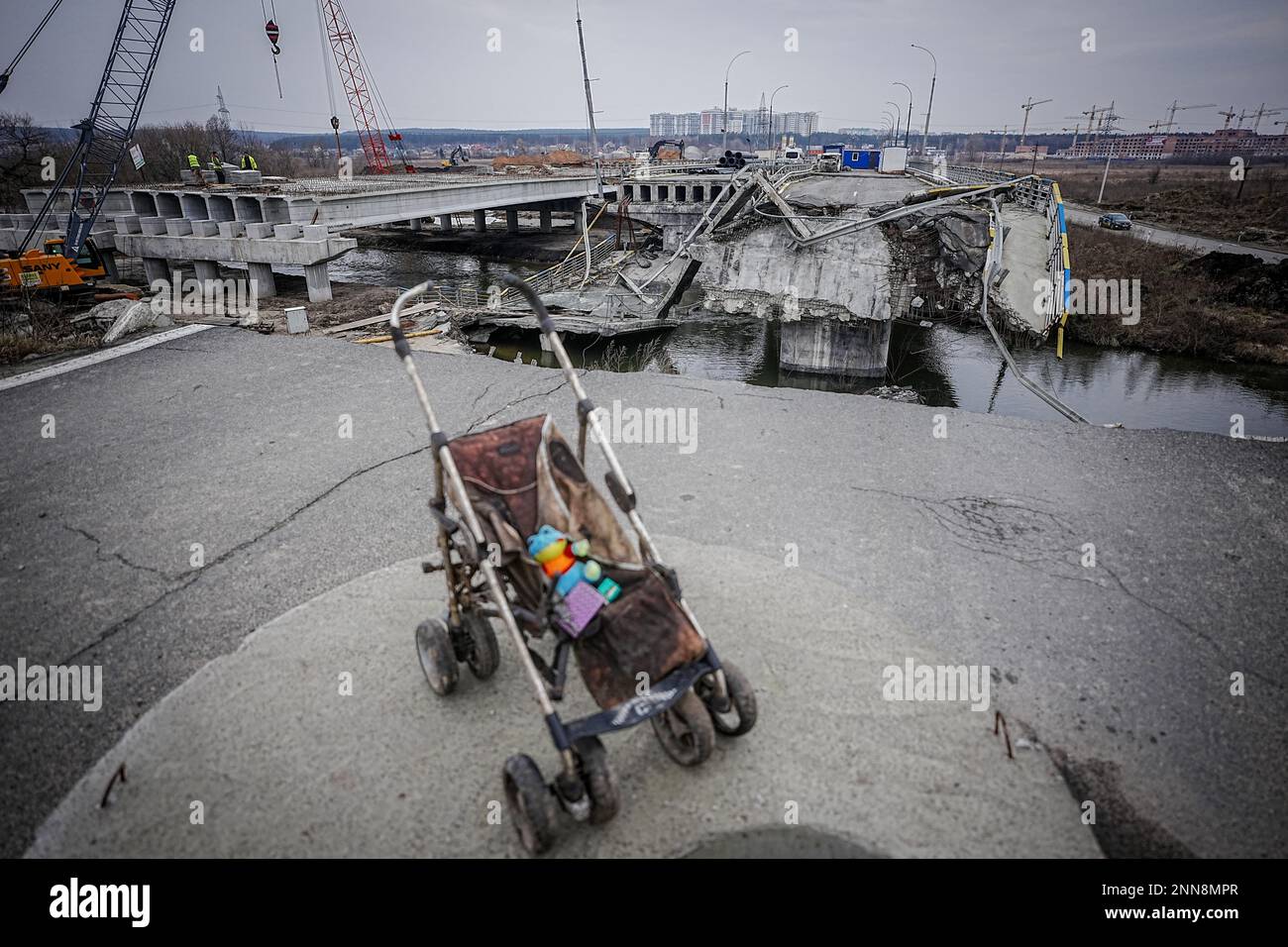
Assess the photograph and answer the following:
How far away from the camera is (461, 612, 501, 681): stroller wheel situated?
3.74m

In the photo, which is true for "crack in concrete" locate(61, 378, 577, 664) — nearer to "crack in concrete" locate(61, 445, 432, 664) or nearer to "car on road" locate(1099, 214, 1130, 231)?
"crack in concrete" locate(61, 445, 432, 664)

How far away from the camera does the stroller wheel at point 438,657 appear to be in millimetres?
3607

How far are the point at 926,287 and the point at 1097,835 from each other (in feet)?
37.5

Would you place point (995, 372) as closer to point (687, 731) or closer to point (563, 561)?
point (687, 731)

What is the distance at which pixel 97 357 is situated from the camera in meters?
10.1

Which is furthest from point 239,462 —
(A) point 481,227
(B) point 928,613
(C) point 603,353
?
(A) point 481,227

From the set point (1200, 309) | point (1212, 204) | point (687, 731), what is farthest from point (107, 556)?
point (1212, 204)

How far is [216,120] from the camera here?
55812mm

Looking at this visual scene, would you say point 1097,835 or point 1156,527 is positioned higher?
point 1156,527

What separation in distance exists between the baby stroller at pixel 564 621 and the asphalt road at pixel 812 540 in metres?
0.93

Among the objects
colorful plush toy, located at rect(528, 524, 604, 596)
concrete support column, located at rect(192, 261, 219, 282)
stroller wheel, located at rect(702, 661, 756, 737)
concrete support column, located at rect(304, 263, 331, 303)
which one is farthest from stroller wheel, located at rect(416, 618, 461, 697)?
concrete support column, located at rect(192, 261, 219, 282)

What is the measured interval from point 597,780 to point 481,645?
1.31m

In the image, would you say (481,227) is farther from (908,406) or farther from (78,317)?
(908,406)
